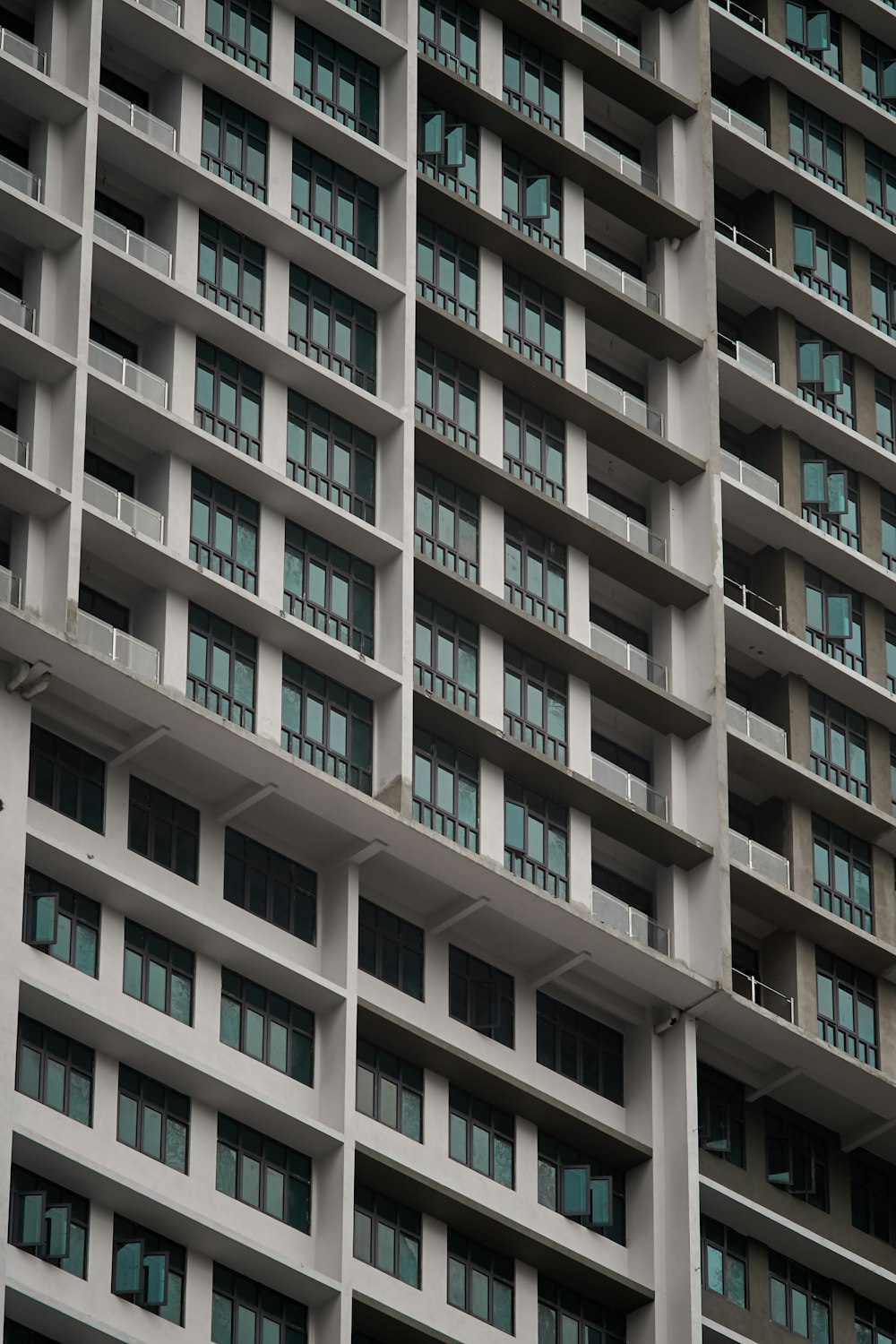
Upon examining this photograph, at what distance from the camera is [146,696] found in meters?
71.1

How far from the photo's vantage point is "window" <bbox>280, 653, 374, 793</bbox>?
7425 cm

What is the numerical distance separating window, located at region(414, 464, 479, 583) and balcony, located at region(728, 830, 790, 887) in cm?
841

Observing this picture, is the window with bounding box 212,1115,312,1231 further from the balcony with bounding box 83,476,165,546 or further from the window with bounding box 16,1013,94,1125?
the balcony with bounding box 83,476,165,546

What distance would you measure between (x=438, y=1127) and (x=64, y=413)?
638 inches

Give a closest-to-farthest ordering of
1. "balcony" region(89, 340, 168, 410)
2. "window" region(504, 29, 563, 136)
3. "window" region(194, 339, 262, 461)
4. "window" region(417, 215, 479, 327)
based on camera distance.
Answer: "balcony" region(89, 340, 168, 410) < "window" region(194, 339, 262, 461) < "window" region(417, 215, 479, 327) < "window" region(504, 29, 563, 136)

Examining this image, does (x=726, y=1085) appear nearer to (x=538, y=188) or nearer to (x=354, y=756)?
(x=354, y=756)

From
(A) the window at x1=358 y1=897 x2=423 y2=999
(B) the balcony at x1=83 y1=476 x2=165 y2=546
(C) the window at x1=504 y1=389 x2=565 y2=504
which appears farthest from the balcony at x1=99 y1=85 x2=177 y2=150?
(A) the window at x1=358 y1=897 x2=423 y2=999

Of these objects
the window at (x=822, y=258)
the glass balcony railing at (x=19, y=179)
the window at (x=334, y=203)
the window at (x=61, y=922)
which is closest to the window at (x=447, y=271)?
the window at (x=334, y=203)

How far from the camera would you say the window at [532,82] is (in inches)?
3290

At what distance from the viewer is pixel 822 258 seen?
88.7 meters

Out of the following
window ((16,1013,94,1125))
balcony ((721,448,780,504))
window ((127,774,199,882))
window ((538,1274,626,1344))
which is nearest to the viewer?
window ((16,1013,94,1125))

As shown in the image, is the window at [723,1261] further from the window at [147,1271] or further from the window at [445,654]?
the window at [147,1271]

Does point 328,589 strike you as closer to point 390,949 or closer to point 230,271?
point 230,271

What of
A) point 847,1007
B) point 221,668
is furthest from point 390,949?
point 847,1007
